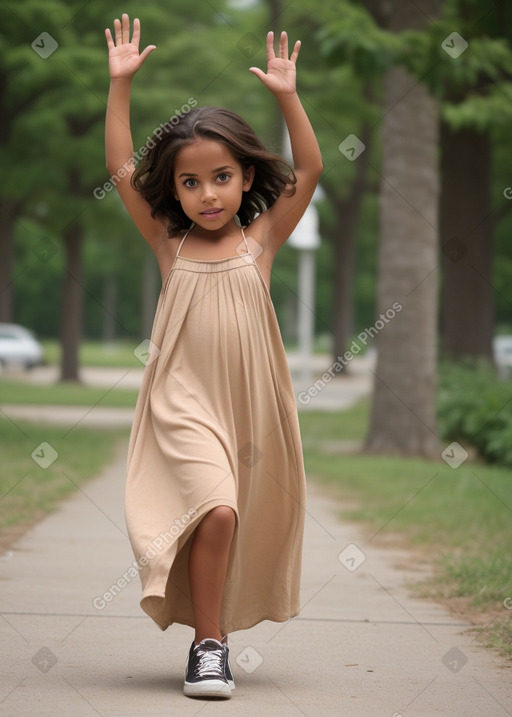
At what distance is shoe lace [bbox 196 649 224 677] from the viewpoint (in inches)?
148

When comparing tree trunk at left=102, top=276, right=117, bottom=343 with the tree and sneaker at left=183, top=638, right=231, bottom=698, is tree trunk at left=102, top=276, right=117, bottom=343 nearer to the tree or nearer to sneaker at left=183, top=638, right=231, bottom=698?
the tree

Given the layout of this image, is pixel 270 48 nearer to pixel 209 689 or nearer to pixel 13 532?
pixel 209 689

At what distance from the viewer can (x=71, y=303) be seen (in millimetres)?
25234

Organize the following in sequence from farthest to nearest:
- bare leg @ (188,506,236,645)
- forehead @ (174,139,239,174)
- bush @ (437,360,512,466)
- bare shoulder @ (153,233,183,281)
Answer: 1. bush @ (437,360,512,466)
2. bare shoulder @ (153,233,183,281)
3. forehead @ (174,139,239,174)
4. bare leg @ (188,506,236,645)

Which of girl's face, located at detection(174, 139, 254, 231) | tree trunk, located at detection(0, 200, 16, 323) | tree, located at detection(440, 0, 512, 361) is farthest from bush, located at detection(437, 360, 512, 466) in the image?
tree trunk, located at detection(0, 200, 16, 323)

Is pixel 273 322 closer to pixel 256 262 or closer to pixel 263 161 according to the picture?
pixel 256 262

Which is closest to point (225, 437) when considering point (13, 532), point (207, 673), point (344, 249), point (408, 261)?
point (207, 673)

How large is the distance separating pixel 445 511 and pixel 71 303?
1741 centimetres

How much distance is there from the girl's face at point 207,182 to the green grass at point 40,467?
3.90 m

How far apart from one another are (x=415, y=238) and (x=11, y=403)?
976cm

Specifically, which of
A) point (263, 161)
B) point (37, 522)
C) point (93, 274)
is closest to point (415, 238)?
point (37, 522)

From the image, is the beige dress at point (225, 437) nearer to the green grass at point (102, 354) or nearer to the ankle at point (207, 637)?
the ankle at point (207, 637)

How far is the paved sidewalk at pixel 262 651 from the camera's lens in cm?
377

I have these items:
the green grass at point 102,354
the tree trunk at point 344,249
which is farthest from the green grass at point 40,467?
the green grass at point 102,354
